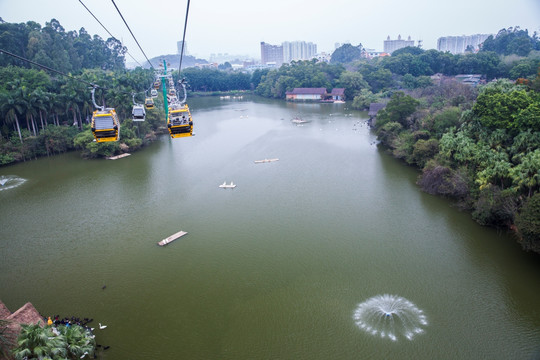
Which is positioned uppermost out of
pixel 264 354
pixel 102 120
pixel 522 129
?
pixel 102 120

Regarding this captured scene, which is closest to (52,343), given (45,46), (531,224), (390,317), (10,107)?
(390,317)

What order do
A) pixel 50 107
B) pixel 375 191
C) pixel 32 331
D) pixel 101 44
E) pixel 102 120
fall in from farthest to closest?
pixel 101 44 < pixel 50 107 < pixel 375 191 < pixel 102 120 < pixel 32 331

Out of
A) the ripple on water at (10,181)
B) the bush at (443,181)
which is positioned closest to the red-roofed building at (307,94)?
the bush at (443,181)

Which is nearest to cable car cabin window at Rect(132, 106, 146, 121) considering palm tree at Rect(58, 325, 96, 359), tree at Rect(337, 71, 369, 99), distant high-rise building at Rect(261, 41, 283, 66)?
palm tree at Rect(58, 325, 96, 359)

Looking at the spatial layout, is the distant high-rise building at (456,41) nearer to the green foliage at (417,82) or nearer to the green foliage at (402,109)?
the green foliage at (417,82)

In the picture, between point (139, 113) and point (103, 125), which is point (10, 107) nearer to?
point (139, 113)

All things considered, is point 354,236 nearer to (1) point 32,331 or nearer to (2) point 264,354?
(2) point 264,354

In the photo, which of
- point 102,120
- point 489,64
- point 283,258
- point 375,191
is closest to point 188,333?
point 283,258
